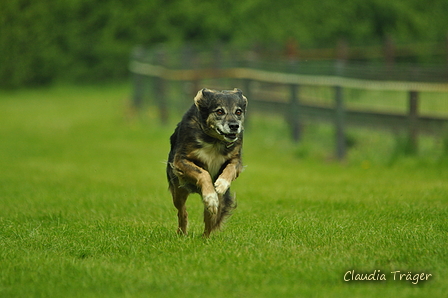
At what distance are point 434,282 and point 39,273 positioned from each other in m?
2.66

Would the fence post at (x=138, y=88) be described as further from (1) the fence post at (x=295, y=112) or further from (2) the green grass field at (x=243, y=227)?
(1) the fence post at (x=295, y=112)

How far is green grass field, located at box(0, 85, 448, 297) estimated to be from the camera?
498cm

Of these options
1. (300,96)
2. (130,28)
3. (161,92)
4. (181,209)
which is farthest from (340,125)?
(130,28)

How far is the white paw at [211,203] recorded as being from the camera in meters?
6.20

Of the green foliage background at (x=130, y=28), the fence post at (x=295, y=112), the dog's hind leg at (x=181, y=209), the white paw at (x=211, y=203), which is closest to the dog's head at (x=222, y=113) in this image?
the white paw at (x=211, y=203)

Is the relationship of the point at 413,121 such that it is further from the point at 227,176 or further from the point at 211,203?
the point at 211,203

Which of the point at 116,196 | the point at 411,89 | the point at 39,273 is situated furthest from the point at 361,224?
the point at 411,89

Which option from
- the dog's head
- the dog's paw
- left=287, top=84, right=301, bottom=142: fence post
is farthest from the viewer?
left=287, top=84, right=301, bottom=142: fence post

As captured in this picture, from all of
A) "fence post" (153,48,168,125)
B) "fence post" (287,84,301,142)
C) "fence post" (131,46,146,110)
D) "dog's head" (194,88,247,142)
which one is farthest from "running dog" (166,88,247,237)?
"fence post" (131,46,146,110)

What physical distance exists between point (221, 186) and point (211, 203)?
251mm

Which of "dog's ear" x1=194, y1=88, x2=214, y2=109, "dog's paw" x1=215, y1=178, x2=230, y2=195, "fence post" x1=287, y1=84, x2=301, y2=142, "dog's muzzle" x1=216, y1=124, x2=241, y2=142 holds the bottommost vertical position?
"fence post" x1=287, y1=84, x2=301, y2=142

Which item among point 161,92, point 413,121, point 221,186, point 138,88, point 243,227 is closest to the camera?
point 221,186

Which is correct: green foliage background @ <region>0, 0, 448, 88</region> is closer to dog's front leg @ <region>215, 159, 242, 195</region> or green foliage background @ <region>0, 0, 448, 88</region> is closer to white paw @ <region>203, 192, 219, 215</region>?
dog's front leg @ <region>215, 159, 242, 195</region>

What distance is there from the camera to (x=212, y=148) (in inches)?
266
